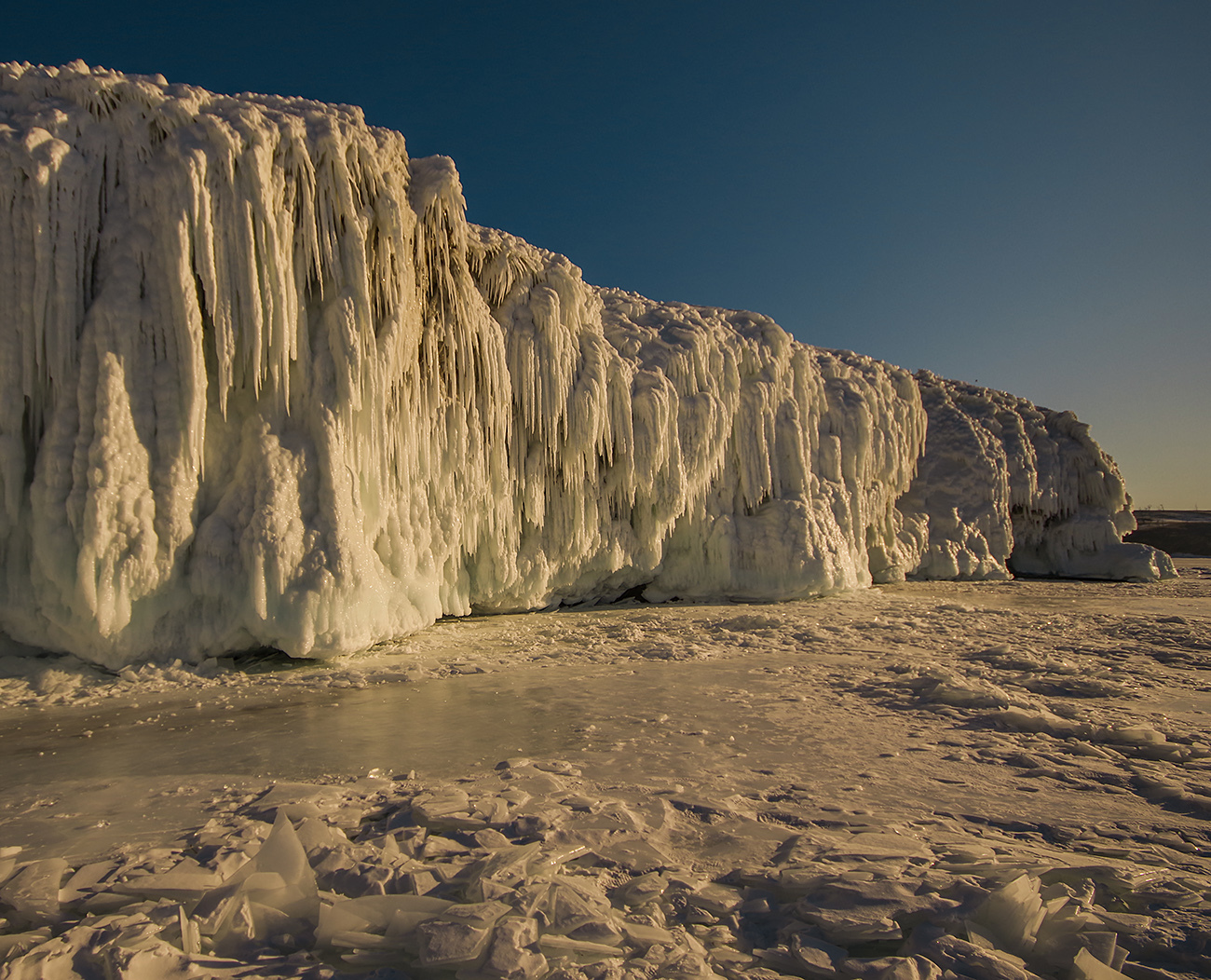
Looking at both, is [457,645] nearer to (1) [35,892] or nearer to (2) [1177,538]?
(1) [35,892]

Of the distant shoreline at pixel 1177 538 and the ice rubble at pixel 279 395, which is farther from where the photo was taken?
the distant shoreline at pixel 1177 538

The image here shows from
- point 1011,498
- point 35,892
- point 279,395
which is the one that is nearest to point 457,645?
point 279,395

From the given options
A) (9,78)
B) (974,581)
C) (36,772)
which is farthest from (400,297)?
(974,581)

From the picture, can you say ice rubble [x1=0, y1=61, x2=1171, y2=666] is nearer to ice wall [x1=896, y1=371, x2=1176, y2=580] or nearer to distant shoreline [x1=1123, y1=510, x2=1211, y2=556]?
ice wall [x1=896, y1=371, x2=1176, y2=580]

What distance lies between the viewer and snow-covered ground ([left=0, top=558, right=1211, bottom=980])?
224 cm

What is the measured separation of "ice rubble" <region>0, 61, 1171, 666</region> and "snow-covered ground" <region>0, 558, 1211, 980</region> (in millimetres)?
1142

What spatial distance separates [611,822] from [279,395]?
675cm

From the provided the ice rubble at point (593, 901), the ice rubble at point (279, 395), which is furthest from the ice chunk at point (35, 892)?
the ice rubble at point (279, 395)

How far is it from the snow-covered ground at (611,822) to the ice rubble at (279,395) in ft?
3.75

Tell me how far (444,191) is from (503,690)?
7.41 metres

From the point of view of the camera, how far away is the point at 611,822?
3184 mm

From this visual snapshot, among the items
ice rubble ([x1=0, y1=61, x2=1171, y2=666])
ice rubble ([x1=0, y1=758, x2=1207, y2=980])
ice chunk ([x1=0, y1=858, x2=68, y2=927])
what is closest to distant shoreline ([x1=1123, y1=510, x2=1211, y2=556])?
ice rubble ([x1=0, y1=61, x2=1171, y2=666])

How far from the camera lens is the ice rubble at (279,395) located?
6.72 meters

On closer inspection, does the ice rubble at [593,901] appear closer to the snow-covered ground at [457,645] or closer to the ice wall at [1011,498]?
the snow-covered ground at [457,645]
